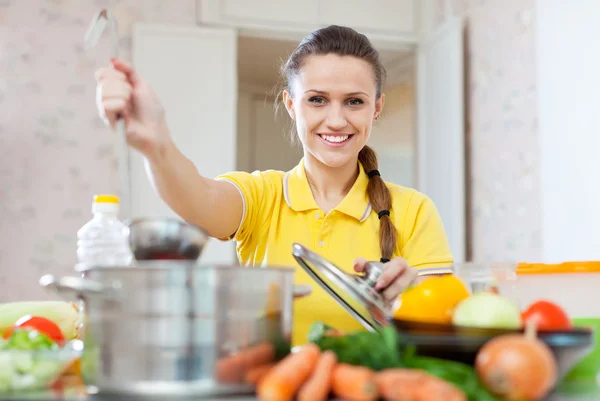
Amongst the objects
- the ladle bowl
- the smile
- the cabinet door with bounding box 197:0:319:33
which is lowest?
the ladle bowl

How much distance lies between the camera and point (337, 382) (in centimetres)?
60

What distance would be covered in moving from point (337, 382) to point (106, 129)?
3.58 meters

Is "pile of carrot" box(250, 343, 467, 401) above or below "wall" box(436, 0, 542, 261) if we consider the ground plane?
below

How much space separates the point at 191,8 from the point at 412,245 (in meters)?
2.94

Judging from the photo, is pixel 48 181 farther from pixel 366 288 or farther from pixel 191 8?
pixel 366 288

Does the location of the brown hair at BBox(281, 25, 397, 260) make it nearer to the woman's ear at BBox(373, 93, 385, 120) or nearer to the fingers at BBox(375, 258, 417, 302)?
the woman's ear at BBox(373, 93, 385, 120)

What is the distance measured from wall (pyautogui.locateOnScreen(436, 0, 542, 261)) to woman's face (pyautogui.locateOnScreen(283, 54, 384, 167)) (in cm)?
191

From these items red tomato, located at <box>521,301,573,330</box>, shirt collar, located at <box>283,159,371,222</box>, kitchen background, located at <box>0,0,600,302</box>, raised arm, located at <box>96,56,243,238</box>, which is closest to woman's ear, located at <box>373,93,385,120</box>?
shirt collar, located at <box>283,159,371,222</box>

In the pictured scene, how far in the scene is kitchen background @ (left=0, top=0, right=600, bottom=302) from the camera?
128 inches

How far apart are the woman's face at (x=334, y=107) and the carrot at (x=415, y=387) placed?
910 millimetres

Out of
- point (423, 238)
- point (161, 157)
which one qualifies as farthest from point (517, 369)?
point (423, 238)

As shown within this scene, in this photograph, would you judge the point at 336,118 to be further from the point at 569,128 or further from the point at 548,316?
the point at 569,128

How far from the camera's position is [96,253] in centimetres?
115

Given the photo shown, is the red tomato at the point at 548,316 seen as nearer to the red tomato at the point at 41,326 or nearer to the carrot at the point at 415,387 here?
the carrot at the point at 415,387
